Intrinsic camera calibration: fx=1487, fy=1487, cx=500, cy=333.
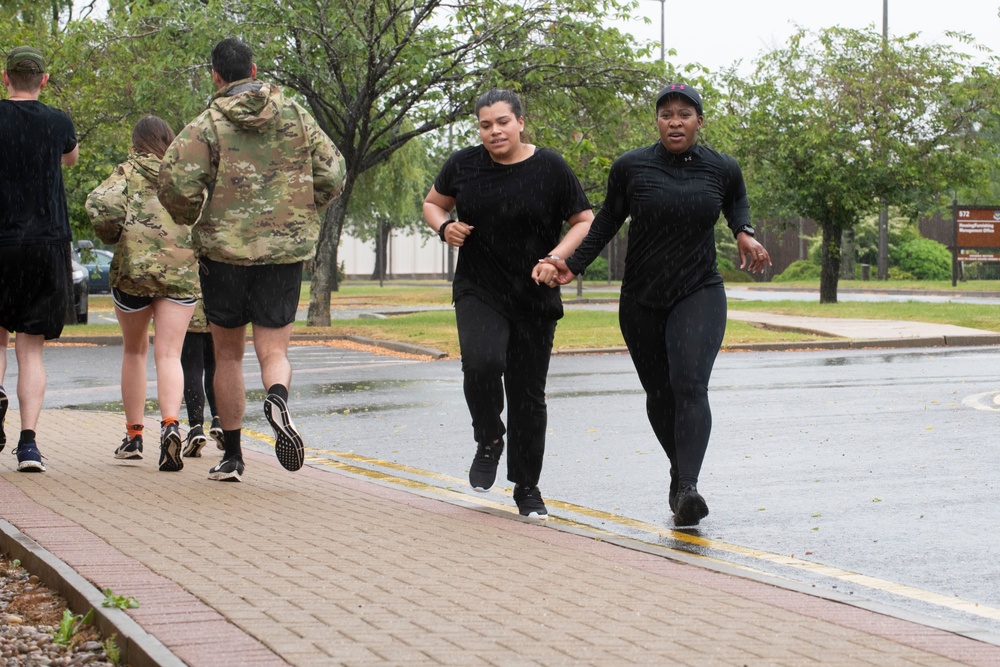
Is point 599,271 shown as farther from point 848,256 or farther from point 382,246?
point 848,256

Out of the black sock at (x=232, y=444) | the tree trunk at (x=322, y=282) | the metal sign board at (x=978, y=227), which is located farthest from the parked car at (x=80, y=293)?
the metal sign board at (x=978, y=227)

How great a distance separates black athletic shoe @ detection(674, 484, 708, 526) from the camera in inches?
245

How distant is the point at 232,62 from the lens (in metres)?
6.86

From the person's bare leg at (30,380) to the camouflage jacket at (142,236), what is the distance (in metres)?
0.53

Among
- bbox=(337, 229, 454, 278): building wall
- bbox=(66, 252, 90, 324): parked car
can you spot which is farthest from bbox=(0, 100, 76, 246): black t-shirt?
bbox=(337, 229, 454, 278): building wall

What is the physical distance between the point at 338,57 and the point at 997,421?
1434cm

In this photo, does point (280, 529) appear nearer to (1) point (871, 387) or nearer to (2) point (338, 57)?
(1) point (871, 387)

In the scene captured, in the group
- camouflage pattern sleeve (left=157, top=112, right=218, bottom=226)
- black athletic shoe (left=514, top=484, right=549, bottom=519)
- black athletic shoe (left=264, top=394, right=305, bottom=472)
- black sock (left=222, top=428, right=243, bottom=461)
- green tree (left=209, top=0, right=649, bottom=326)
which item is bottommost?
black athletic shoe (left=514, top=484, right=549, bottom=519)

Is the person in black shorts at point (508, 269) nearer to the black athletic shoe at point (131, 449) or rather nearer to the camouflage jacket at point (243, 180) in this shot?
the camouflage jacket at point (243, 180)

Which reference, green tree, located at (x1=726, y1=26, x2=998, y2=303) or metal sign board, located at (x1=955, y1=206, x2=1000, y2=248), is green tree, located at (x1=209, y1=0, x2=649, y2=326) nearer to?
green tree, located at (x1=726, y1=26, x2=998, y2=303)

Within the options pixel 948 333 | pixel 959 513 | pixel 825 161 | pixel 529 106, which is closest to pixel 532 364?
pixel 959 513

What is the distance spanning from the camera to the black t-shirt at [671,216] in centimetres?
637

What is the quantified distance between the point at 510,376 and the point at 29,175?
2.66 metres

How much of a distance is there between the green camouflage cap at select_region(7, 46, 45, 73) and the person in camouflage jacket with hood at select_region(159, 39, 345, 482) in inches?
43.9
